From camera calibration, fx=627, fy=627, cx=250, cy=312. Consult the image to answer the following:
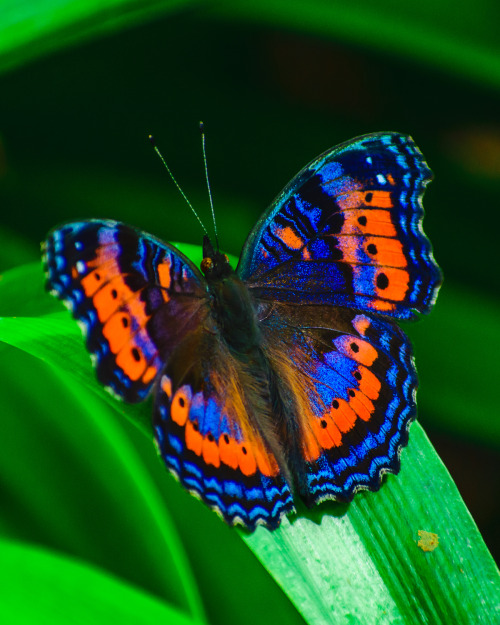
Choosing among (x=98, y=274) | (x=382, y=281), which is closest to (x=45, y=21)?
(x=98, y=274)

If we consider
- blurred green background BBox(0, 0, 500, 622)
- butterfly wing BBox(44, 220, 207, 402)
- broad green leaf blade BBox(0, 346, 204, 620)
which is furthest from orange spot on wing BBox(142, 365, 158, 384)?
blurred green background BBox(0, 0, 500, 622)

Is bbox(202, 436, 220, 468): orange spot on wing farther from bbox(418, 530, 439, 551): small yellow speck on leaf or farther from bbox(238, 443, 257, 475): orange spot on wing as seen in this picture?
bbox(418, 530, 439, 551): small yellow speck on leaf

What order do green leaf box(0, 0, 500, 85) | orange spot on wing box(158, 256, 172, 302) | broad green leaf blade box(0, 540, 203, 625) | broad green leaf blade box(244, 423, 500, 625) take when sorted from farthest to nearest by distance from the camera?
green leaf box(0, 0, 500, 85) → orange spot on wing box(158, 256, 172, 302) → broad green leaf blade box(244, 423, 500, 625) → broad green leaf blade box(0, 540, 203, 625)

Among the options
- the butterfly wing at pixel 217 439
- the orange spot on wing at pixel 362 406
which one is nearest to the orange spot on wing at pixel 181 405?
the butterfly wing at pixel 217 439

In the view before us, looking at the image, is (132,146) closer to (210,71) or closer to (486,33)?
(210,71)

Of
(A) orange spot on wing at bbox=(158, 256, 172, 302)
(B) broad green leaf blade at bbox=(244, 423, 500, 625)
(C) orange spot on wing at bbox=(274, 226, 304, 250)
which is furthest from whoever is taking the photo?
(C) orange spot on wing at bbox=(274, 226, 304, 250)

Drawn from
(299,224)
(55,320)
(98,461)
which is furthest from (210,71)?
(98,461)

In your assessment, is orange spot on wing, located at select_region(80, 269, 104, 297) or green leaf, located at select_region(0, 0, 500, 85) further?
green leaf, located at select_region(0, 0, 500, 85)

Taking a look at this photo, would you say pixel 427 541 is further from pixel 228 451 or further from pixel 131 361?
pixel 131 361
